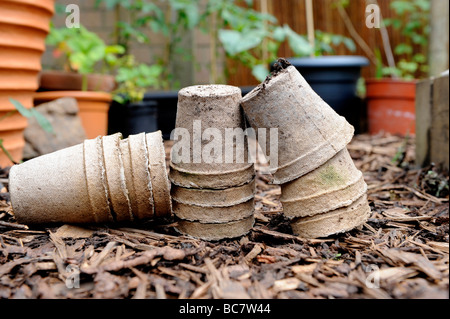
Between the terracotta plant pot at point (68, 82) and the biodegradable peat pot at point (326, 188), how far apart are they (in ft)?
9.24

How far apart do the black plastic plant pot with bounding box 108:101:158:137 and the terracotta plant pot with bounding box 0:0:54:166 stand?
41.0 inches

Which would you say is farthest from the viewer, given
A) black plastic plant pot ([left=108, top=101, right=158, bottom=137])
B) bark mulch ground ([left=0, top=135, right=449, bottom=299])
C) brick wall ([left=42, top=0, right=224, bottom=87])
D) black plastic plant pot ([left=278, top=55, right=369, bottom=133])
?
brick wall ([left=42, top=0, right=224, bottom=87])

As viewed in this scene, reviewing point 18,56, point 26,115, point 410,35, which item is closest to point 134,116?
point 18,56

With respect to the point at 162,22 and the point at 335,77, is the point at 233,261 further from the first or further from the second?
the point at 162,22

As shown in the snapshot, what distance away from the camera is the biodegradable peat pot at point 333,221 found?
1.93 m

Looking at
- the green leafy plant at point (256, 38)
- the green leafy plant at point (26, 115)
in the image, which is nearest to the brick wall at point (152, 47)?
the green leafy plant at point (256, 38)

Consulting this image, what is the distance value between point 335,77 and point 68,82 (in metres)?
2.60

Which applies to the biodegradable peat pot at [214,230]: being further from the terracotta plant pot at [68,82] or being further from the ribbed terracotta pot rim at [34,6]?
the terracotta plant pot at [68,82]

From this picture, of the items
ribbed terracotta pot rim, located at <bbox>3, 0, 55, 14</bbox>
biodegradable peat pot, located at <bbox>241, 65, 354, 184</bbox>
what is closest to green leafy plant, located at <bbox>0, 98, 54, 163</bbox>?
ribbed terracotta pot rim, located at <bbox>3, 0, 55, 14</bbox>

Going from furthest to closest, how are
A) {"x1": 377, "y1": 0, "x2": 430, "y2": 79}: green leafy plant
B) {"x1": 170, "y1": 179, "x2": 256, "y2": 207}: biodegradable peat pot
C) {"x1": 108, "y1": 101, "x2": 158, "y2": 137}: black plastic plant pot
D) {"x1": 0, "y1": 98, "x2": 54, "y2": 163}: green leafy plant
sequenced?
{"x1": 377, "y1": 0, "x2": 430, "y2": 79}: green leafy plant → {"x1": 108, "y1": 101, "x2": 158, "y2": 137}: black plastic plant pot → {"x1": 0, "y1": 98, "x2": 54, "y2": 163}: green leafy plant → {"x1": 170, "y1": 179, "x2": 256, "y2": 207}: biodegradable peat pot

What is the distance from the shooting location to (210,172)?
194cm

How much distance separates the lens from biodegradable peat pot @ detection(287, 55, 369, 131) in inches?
176

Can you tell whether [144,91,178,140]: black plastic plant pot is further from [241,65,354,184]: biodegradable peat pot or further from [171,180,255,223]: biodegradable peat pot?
[241,65,354,184]: biodegradable peat pot
